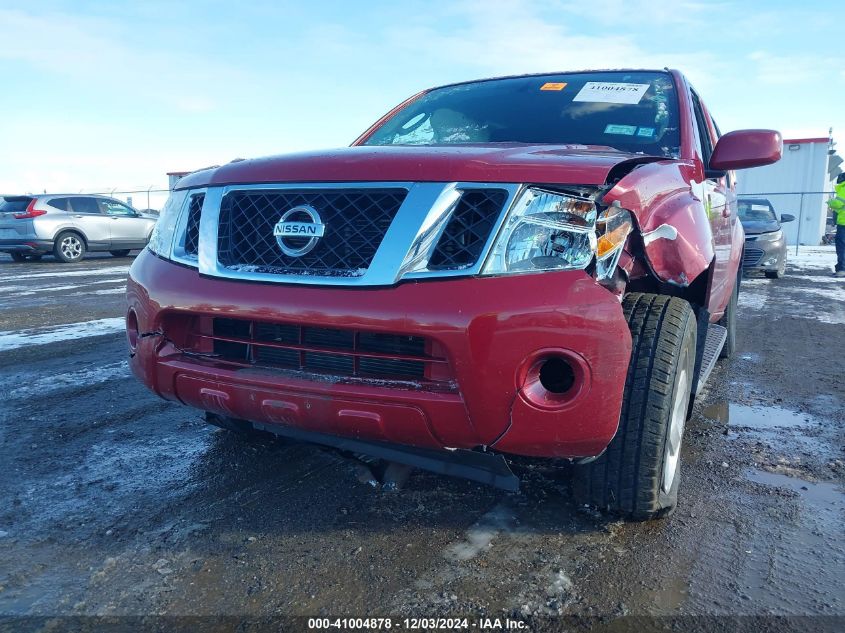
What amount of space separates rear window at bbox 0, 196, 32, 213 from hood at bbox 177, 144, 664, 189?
14.5 metres

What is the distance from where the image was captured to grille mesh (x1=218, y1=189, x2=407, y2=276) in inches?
85.1

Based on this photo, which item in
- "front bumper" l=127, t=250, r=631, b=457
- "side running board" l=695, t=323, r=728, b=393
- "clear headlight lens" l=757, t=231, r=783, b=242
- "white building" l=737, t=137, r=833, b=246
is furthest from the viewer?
"white building" l=737, t=137, r=833, b=246

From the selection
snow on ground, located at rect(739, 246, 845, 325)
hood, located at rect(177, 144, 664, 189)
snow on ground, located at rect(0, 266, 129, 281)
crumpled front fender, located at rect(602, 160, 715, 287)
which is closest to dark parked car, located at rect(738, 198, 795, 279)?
snow on ground, located at rect(739, 246, 845, 325)

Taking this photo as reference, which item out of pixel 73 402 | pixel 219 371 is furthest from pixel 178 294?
pixel 73 402

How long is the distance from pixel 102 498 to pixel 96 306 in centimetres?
569

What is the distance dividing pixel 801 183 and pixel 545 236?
88.3 feet

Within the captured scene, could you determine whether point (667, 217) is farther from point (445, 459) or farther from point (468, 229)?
point (445, 459)

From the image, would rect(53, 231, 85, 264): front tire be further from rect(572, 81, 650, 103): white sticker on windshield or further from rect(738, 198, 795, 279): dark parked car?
rect(572, 81, 650, 103): white sticker on windshield

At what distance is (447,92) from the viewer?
13.6ft

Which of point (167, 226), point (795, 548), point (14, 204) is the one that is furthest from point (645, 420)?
point (14, 204)

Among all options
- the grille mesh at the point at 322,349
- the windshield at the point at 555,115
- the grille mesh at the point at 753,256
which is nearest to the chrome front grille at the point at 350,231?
the grille mesh at the point at 322,349

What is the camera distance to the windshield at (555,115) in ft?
10.5

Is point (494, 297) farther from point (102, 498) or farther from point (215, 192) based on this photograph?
point (102, 498)

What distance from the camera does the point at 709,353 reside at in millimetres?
3545
